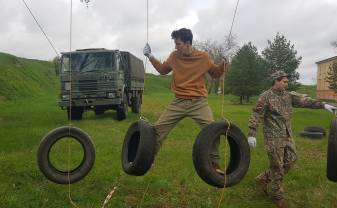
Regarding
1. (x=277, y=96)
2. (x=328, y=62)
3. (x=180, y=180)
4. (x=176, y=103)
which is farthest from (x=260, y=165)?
(x=328, y=62)

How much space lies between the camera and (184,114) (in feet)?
20.7

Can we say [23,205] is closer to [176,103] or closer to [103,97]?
[176,103]

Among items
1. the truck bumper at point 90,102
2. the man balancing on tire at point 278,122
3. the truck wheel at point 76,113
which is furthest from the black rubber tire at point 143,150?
the truck wheel at point 76,113

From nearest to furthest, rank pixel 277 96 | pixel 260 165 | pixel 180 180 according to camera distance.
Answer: pixel 277 96 → pixel 180 180 → pixel 260 165

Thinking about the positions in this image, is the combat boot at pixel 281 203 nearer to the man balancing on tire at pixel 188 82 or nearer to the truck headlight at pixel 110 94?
the man balancing on tire at pixel 188 82

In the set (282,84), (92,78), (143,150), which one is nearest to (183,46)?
(143,150)

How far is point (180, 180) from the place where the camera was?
849 centimetres

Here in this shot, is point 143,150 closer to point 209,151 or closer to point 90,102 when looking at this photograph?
point 209,151

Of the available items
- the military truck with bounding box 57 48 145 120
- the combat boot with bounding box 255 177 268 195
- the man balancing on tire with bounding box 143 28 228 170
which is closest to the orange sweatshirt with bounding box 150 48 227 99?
the man balancing on tire with bounding box 143 28 228 170

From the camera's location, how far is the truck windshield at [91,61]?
57.3 ft

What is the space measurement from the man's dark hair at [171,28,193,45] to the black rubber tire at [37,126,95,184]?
6.30ft

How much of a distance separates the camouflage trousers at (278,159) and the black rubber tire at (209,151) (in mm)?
1544

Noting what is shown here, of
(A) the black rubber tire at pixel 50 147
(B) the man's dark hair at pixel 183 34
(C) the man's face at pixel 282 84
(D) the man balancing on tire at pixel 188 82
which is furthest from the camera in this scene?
(C) the man's face at pixel 282 84

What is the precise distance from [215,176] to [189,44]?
180 centimetres
